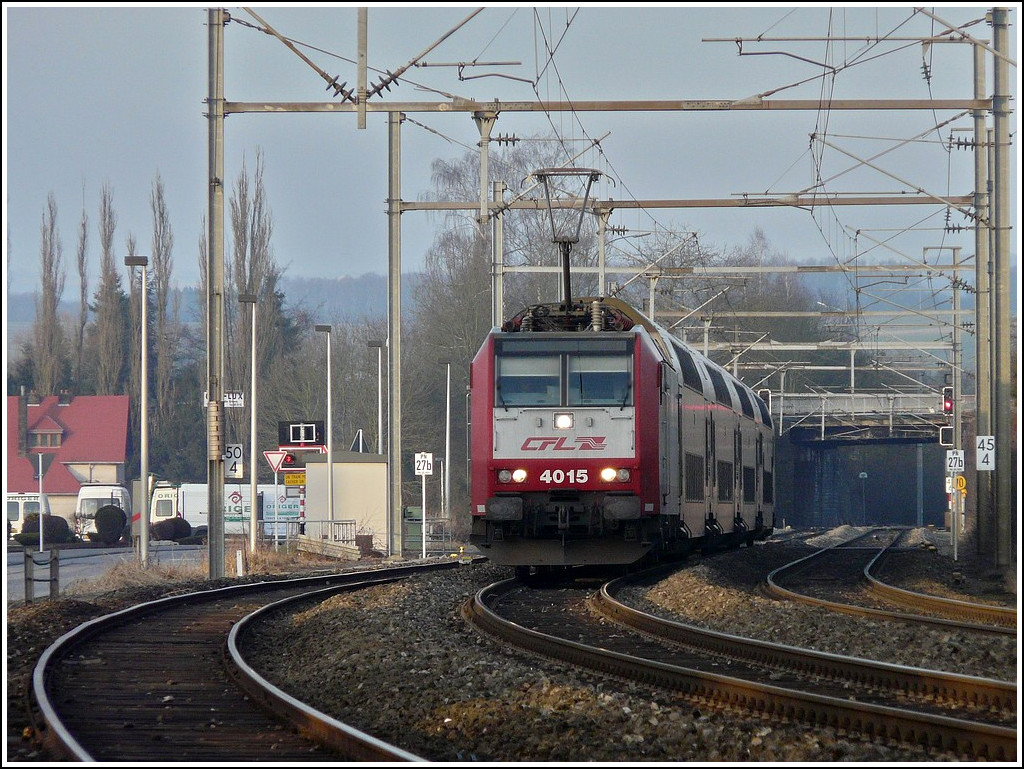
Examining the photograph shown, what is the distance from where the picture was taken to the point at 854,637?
505 inches

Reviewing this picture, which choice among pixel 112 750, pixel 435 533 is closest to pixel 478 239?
pixel 435 533

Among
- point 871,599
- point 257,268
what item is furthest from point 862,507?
point 871,599

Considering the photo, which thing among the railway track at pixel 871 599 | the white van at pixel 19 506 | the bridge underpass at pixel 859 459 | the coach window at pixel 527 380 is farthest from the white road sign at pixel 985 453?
the white van at pixel 19 506

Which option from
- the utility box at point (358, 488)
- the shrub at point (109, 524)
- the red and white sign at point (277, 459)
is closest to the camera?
the red and white sign at point (277, 459)

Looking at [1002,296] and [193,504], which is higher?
[1002,296]

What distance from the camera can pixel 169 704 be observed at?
9.80 metres

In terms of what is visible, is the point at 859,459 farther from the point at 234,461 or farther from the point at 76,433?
the point at 234,461

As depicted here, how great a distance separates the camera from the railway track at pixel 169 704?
795cm

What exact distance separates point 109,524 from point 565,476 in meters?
37.6

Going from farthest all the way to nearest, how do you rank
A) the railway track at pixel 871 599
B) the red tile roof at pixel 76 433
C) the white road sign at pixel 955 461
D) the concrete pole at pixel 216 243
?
the red tile roof at pixel 76 433 → the white road sign at pixel 955 461 → the concrete pole at pixel 216 243 → the railway track at pixel 871 599

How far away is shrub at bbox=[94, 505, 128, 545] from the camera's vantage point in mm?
52062

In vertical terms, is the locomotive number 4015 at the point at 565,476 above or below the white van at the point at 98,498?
above

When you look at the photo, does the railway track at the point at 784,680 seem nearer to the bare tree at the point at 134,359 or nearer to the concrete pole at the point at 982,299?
the concrete pole at the point at 982,299

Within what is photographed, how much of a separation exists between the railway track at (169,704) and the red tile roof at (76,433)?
55837 millimetres
